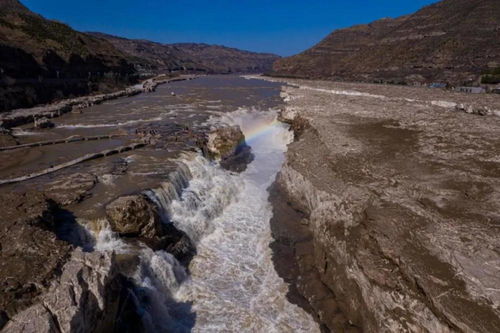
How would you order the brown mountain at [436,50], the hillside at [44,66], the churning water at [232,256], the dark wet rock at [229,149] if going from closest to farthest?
the churning water at [232,256]
the dark wet rock at [229,149]
the hillside at [44,66]
the brown mountain at [436,50]

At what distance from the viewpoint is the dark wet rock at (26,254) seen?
19.5 ft

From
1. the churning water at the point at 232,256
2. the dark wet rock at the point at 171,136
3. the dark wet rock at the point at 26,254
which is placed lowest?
the churning water at the point at 232,256

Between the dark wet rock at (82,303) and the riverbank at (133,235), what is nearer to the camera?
the dark wet rock at (82,303)

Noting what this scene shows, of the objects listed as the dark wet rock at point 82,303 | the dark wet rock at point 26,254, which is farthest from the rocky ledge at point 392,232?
the dark wet rock at point 26,254

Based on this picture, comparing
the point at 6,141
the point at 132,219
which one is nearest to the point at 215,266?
the point at 132,219

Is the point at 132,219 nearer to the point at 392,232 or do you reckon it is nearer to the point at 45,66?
the point at 392,232

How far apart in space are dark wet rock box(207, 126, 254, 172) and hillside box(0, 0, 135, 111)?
22493mm

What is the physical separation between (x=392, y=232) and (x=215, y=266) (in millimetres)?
5465

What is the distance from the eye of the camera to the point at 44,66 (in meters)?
45.8

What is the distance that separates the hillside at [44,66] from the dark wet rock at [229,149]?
22.5m

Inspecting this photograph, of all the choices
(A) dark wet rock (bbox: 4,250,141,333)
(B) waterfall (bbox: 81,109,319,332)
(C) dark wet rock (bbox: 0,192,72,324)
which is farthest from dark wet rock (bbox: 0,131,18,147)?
(A) dark wet rock (bbox: 4,250,141,333)

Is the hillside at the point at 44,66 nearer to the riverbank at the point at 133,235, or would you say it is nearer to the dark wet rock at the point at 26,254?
the riverbank at the point at 133,235

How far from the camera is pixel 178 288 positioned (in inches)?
374

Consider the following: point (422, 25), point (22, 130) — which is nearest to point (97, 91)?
point (22, 130)
